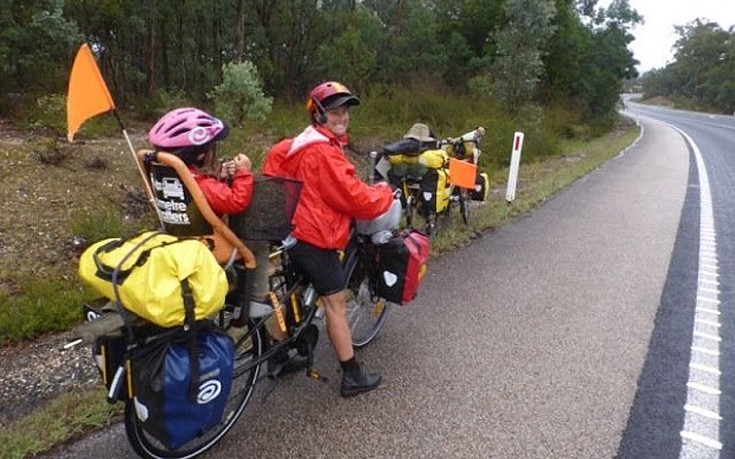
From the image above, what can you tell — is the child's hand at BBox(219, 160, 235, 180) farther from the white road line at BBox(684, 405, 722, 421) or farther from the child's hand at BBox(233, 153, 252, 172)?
the white road line at BBox(684, 405, 722, 421)

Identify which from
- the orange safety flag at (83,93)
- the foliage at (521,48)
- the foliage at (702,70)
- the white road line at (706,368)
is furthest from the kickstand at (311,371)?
the foliage at (702,70)

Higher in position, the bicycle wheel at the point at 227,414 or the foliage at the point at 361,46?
the foliage at the point at 361,46

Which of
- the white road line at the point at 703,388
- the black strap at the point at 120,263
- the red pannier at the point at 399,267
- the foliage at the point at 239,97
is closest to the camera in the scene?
the black strap at the point at 120,263

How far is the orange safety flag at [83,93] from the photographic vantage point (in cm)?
262

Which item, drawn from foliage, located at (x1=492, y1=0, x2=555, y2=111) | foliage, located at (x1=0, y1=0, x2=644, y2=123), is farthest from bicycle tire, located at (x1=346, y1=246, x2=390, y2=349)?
foliage, located at (x1=492, y1=0, x2=555, y2=111)

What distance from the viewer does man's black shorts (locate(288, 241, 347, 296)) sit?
125 inches

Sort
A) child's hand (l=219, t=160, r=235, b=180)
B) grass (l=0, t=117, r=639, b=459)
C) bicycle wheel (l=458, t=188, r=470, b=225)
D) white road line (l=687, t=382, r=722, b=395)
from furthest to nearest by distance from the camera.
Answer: bicycle wheel (l=458, t=188, r=470, b=225) → white road line (l=687, t=382, r=722, b=395) → grass (l=0, t=117, r=639, b=459) → child's hand (l=219, t=160, r=235, b=180)

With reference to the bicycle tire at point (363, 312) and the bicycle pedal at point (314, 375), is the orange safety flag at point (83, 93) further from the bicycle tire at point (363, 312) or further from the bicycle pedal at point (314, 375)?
the bicycle tire at point (363, 312)

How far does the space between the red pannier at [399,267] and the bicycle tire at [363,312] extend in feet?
0.76

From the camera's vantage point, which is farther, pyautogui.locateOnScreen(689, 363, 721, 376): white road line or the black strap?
pyautogui.locateOnScreen(689, 363, 721, 376): white road line

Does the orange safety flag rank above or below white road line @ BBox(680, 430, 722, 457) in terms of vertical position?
above

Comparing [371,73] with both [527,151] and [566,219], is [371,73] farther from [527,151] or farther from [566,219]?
[566,219]

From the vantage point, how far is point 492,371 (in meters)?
3.78

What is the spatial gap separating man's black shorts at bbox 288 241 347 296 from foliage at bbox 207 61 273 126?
7503 millimetres
